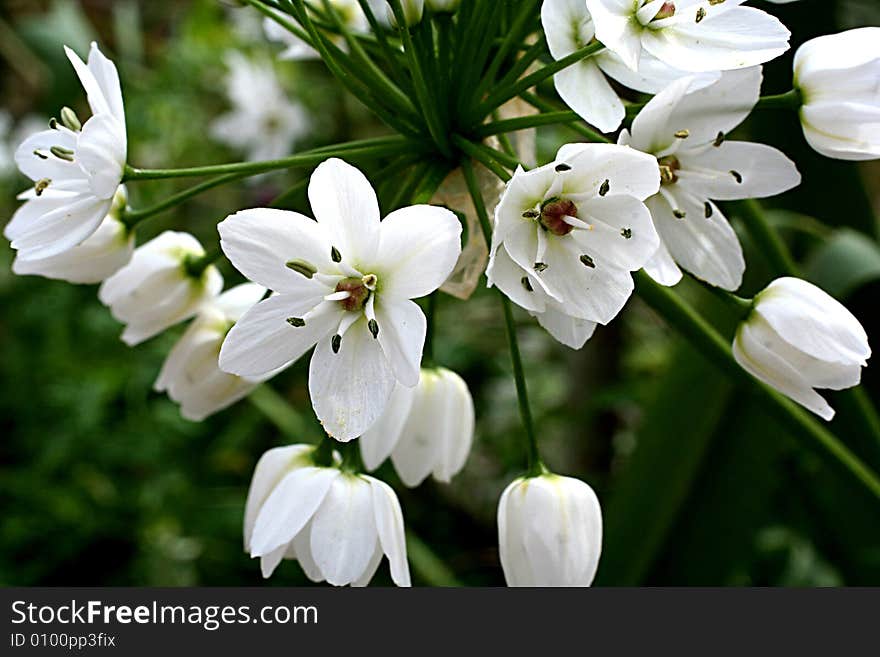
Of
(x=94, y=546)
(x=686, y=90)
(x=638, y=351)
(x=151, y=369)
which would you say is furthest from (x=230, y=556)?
(x=686, y=90)

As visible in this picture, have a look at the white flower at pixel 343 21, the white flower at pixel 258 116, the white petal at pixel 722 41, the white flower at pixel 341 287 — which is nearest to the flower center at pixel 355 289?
the white flower at pixel 341 287

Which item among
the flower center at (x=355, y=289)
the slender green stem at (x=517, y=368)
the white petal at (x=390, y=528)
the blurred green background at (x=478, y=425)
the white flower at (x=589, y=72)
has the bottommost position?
the blurred green background at (x=478, y=425)

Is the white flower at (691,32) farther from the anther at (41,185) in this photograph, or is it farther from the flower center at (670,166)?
the anther at (41,185)

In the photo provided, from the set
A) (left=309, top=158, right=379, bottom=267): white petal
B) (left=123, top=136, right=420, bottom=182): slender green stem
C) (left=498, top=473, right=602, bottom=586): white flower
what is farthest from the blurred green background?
(left=498, top=473, right=602, bottom=586): white flower

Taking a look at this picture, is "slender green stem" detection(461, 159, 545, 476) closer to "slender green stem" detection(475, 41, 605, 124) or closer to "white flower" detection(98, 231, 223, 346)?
"slender green stem" detection(475, 41, 605, 124)

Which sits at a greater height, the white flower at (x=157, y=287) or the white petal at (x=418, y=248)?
the white petal at (x=418, y=248)

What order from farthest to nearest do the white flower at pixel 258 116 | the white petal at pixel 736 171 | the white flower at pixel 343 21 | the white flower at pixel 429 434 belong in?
the white flower at pixel 258 116 → the white flower at pixel 343 21 → the white flower at pixel 429 434 → the white petal at pixel 736 171

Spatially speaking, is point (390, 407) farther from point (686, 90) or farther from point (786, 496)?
point (786, 496)
